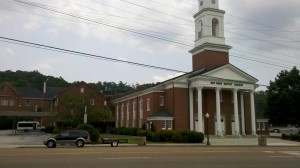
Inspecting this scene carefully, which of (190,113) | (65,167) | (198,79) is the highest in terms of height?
(198,79)

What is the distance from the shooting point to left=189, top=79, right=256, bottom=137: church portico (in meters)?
49.9

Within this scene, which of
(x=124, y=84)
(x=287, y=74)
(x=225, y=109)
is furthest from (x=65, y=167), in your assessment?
(x=124, y=84)

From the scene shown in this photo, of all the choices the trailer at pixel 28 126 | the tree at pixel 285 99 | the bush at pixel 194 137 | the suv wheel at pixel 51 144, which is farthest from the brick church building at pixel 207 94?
the trailer at pixel 28 126

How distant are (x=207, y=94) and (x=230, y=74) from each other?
184 inches

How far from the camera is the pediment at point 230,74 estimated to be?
168ft

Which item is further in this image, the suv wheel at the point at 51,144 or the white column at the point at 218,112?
the white column at the point at 218,112

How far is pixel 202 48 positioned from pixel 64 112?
2517cm

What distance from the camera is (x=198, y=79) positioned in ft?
163

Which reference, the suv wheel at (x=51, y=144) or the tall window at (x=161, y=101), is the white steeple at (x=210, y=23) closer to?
the tall window at (x=161, y=101)

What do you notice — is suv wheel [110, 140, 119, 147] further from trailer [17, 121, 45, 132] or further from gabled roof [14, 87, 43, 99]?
gabled roof [14, 87, 43, 99]

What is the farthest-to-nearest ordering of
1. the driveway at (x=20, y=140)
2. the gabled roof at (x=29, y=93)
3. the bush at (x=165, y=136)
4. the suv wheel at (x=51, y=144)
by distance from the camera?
the gabled roof at (x=29, y=93)
the bush at (x=165, y=136)
the driveway at (x=20, y=140)
the suv wheel at (x=51, y=144)

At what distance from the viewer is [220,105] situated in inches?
2114

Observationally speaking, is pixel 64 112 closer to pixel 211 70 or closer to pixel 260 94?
pixel 211 70

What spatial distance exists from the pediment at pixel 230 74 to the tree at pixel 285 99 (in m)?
8.15
